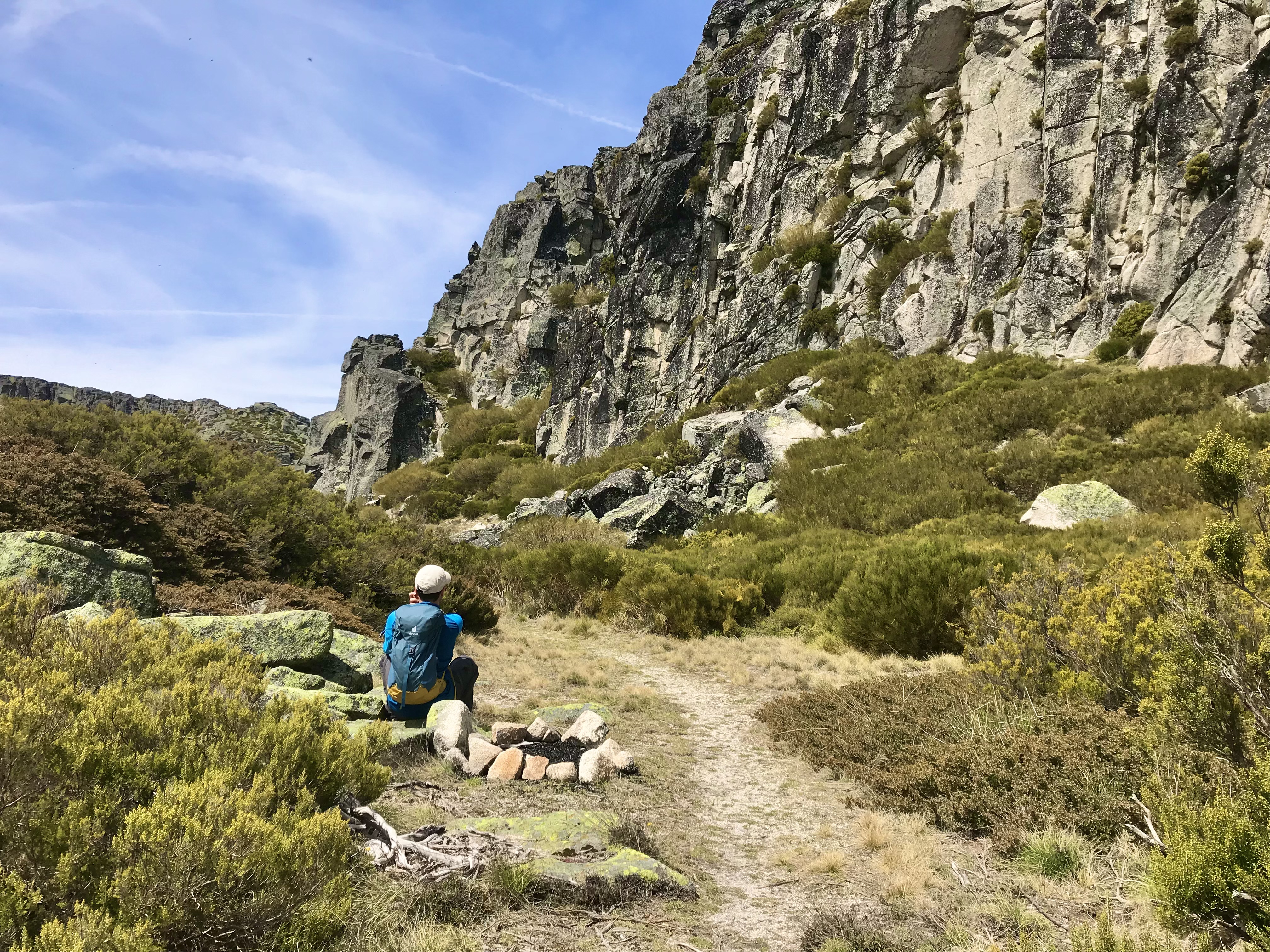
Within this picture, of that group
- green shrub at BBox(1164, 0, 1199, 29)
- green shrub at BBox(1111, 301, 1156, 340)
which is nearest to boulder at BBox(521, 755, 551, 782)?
green shrub at BBox(1111, 301, 1156, 340)

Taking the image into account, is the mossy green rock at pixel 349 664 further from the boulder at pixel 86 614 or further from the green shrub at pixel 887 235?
the green shrub at pixel 887 235

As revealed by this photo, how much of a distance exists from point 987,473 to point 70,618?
14.1 meters

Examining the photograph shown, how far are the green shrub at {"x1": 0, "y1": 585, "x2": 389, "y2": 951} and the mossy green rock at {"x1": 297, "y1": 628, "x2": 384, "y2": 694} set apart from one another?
283 cm

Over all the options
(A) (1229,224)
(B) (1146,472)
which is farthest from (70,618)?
(A) (1229,224)

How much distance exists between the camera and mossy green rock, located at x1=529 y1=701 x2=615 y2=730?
5.98 m

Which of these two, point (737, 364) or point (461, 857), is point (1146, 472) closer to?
point (461, 857)

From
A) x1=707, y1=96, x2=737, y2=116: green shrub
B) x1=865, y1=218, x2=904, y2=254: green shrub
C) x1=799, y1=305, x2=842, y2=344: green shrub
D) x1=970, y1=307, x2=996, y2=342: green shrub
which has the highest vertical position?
x1=707, y1=96, x2=737, y2=116: green shrub

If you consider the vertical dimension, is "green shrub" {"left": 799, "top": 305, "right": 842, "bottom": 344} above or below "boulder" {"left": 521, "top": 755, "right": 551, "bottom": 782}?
above

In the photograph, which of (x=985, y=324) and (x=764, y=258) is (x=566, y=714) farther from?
(x=764, y=258)

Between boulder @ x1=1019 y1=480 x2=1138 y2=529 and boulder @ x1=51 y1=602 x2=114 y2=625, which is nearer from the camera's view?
boulder @ x1=51 y1=602 x2=114 y2=625

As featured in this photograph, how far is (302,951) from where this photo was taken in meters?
2.24

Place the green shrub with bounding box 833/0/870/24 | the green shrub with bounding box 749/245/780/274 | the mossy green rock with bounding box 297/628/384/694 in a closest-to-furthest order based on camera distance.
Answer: the mossy green rock with bounding box 297/628/384/694 < the green shrub with bounding box 749/245/780/274 < the green shrub with bounding box 833/0/870/24

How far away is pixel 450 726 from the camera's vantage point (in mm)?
4773

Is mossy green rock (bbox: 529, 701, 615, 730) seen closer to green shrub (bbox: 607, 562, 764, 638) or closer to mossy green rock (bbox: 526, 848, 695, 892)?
mossy green rock (bbox: 526, 848, 695, 892)
